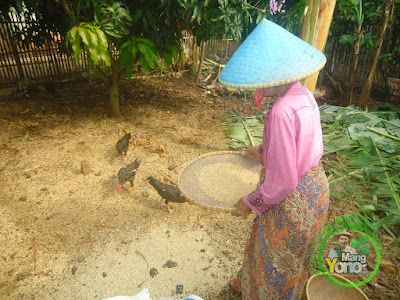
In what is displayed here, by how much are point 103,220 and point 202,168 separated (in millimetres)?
1404

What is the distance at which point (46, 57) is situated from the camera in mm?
7020

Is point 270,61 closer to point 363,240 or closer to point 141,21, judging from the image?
point 363,240

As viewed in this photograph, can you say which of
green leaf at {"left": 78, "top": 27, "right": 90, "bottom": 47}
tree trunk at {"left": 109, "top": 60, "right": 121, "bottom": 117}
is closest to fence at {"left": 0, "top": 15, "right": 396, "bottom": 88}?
tree trunk at {"left": 109, "top": 60, "right": 121, "bottom": 117}

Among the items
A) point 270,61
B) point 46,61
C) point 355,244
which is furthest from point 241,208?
point 46,61

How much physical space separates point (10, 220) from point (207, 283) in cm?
228

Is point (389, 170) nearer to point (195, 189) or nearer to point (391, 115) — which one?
point (391, 115)

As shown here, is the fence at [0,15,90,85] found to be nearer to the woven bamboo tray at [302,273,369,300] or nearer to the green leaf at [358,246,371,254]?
the woven bamboo tray at [302,273,369,300]

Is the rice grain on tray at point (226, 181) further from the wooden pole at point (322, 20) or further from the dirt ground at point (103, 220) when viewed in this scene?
the wooden pole at point (322, 20)

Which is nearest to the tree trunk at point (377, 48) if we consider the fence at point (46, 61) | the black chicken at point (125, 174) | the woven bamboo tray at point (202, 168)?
the fence at point (46, 61)

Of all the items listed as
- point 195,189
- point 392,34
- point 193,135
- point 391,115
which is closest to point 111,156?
point 193,135

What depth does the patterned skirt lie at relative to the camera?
1526mm

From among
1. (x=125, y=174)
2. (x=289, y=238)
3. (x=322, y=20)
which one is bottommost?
(x=125, y=174)

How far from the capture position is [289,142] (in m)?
1.32

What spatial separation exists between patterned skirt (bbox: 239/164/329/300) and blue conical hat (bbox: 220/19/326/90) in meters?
0.56
